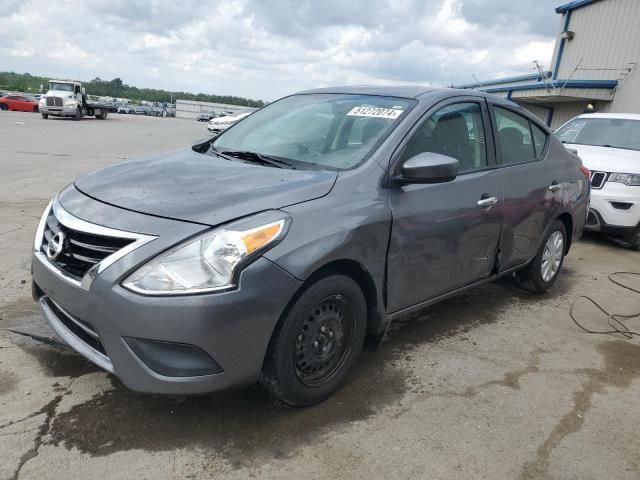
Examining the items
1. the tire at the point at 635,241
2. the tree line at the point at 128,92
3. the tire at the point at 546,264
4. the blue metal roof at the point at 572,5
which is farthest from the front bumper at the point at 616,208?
the tree line at the point at 128,92

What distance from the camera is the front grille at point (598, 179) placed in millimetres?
6812

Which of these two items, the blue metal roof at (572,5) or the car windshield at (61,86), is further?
the car windshield at (61,86)

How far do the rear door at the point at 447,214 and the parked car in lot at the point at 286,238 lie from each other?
0.01 m

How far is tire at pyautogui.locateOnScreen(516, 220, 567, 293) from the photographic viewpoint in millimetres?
4711

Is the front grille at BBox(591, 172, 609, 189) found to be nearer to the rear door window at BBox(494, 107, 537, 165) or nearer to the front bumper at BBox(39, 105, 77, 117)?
the rear door window at BBox(494, 107, 537, 165)

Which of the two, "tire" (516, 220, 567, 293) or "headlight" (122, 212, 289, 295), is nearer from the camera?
"headlight" (122, 212, 289, 295)

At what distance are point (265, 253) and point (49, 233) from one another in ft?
4.17

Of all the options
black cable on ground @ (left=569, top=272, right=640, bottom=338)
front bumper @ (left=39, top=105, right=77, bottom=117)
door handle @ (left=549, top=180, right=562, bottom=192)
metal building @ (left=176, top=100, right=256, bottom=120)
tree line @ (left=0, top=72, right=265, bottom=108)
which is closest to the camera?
black cable on ground @ (left=569, top=272, right=640, bottom=338)

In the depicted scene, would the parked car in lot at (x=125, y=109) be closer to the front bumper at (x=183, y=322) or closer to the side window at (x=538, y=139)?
the side window at (x=538, y=139)

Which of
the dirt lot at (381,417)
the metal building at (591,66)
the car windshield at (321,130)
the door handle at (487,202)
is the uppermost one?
the metal building at (591,66)

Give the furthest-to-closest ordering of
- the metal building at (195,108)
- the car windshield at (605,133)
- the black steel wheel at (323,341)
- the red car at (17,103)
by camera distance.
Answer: the metal building at (195,108) → the red car at (17,103) → the car windshield at (605,133) → the black steel wheel at (323,341)

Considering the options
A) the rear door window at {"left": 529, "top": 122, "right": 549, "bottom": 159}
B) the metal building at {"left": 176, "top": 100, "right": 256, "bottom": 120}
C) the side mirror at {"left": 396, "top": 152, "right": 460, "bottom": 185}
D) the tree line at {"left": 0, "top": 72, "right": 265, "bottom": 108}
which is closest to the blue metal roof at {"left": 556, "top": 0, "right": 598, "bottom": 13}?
the rear door window at {"left": 529, "top": 122, "right": 549, "bottom": 159}

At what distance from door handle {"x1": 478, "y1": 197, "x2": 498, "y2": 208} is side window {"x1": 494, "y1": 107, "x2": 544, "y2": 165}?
1.37ft

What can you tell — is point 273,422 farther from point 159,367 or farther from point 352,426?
point 159,367
